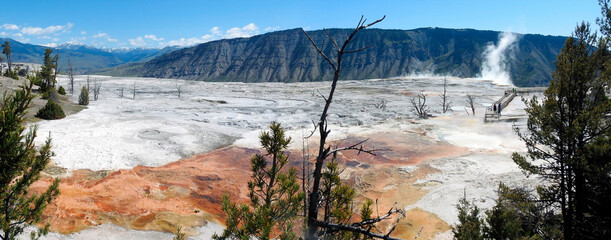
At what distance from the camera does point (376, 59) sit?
573 feet

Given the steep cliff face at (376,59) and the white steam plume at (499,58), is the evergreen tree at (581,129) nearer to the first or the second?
the white steam plume at (499,58)

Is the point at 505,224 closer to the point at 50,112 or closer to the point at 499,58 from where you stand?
the point at 50,112

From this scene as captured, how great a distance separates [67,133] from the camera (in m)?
21.1

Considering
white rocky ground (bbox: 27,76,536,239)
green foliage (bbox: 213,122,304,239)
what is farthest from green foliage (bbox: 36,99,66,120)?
green foliage (bbox: 213,122,304,239)

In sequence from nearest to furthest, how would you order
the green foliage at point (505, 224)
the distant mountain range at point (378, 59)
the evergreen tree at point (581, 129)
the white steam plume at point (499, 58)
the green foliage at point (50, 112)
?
the green foliage at point (505, 224) → the evergreen tree at point (581, 129) → the green foliage at point (50, 112) → the white steam plume at point (499, 58) → the distant mountain range at point (378, 59)

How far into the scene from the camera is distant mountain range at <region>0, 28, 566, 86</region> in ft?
503

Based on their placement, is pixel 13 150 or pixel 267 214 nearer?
pixel 267 214

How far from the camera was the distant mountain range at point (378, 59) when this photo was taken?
15316 centimetres

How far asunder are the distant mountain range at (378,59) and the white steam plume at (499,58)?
7.28ft

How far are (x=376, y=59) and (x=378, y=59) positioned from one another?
1165 millimetres

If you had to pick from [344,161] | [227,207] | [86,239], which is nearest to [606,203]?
[227,207]

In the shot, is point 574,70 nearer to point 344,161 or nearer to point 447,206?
point 447,206

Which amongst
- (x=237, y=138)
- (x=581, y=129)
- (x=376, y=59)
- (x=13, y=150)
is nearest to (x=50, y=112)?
(x=237, y=138)

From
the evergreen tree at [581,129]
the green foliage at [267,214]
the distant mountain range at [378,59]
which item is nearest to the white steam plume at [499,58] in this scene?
the distant mountain range at [378,59]
